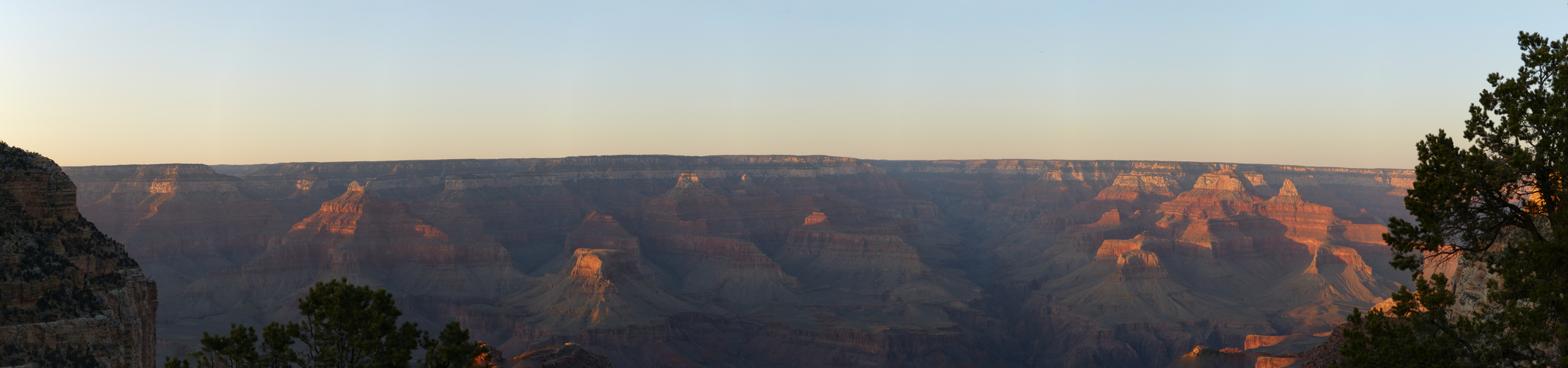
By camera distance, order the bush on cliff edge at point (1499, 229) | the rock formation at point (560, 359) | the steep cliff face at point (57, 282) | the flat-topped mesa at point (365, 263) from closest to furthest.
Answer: the bush on cliff edge at point (1499, 229), the steep cliff face at point (57, 282), the rock formation at point (560, 359), the flat-topped mesa at point (365, 263)

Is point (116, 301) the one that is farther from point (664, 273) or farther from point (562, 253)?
point (562, 253)

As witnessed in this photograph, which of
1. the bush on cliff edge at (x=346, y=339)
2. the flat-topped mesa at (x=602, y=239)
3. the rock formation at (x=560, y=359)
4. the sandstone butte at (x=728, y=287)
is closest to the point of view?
the bush on cliff edge at (x=346, y=339)

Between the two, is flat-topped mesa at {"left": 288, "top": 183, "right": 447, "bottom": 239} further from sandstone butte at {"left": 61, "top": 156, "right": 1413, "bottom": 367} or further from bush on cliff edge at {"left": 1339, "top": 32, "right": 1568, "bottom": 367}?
bush on cliff edge at {"left": 1339, "top": 32, "right": 1568, "bottom": 367}

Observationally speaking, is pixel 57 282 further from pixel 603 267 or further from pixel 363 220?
pixel 363 220

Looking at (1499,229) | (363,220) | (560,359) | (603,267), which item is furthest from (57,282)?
(363,220)

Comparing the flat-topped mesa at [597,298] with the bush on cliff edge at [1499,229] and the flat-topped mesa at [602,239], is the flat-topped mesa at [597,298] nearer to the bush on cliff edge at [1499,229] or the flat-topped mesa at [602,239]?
the flat-topped mesa at [602,239]


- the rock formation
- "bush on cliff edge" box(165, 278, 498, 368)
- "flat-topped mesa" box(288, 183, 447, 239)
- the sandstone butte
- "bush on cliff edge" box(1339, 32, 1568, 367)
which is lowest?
the sandstone butte

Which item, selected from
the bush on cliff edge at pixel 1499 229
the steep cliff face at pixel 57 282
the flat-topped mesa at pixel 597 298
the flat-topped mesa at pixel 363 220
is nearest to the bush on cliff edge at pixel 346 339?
the steep cliff face at pixel 57 282

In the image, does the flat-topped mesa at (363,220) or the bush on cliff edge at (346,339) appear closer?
the bush on cliff edge at (346,339)

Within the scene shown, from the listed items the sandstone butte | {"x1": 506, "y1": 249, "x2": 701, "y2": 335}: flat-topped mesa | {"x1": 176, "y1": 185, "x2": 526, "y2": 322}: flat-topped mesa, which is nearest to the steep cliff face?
the sandstone butte
